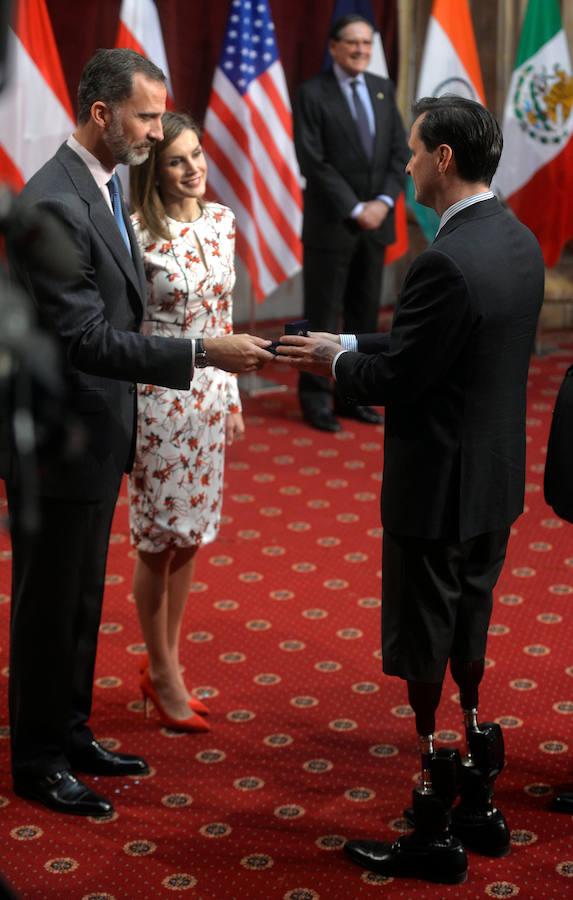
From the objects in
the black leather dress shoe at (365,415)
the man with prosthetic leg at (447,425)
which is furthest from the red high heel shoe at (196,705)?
the black leather dress shoe at (365,415)

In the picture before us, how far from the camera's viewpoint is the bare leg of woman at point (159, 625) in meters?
3.54

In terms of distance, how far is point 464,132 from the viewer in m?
2.54

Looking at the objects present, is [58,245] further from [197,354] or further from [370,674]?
[370,674]

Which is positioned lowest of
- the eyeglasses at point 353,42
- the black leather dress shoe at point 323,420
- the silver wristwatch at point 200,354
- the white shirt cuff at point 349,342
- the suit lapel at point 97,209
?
the black leather dress shoe at point 323,420

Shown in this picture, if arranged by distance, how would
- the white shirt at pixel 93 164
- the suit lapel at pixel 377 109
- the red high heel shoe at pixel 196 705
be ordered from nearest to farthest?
the white shirt at pixel 93 164 → the red high heel shoe at pixel 196 705 → the suit lapel at pixel 377 109

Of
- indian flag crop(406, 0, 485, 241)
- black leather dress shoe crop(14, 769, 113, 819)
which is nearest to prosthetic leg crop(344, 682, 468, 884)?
black leather dress shoe crop(14, 769, 113, 819)

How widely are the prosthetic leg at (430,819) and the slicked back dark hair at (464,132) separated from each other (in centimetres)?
111

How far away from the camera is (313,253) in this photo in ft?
21.7

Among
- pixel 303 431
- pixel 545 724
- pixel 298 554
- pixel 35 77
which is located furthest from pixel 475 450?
pixel 35 77

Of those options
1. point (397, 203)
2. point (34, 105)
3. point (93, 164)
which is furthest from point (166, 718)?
point (397, 203)

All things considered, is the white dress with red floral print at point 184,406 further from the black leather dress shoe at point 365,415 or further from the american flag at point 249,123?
the american flag at point 249,123

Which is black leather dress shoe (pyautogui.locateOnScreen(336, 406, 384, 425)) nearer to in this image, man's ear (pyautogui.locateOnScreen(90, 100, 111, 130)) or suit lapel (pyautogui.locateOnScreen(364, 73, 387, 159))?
suit lapel (pyautogui.locateOnScreen(364, 73, 387, 159))

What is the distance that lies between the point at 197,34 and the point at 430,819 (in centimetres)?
621

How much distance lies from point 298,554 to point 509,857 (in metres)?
2.09
